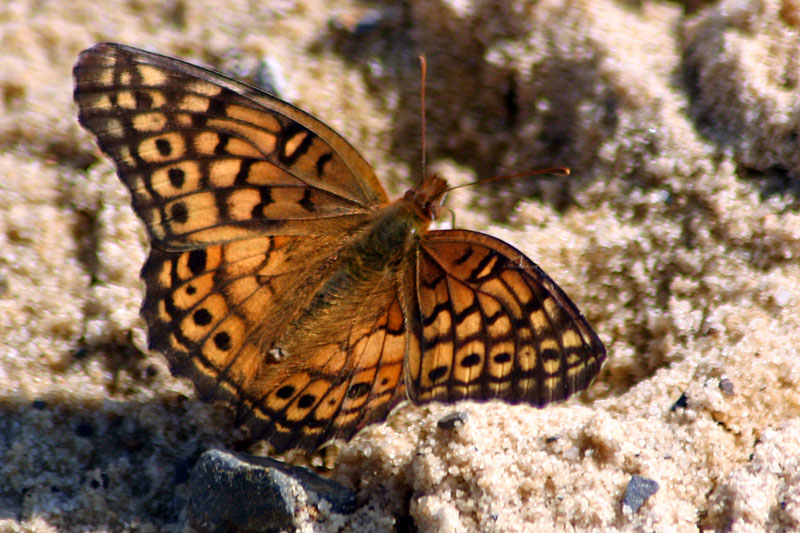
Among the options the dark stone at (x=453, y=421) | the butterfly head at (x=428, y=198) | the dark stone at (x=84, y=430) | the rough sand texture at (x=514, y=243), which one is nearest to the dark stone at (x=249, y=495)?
the rough sand texture at (x=514, y=243)

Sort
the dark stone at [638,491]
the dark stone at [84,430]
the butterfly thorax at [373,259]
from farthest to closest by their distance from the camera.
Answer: the dark stone at [84,430] → the butterfly thorax at [373,259] → the dark stone at [638,491]

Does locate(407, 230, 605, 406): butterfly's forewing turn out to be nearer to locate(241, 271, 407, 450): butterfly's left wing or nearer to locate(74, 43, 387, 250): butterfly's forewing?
locate(241, 271, 407, 450): butterfly's left wing

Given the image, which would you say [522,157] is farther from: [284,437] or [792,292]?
[284,437]

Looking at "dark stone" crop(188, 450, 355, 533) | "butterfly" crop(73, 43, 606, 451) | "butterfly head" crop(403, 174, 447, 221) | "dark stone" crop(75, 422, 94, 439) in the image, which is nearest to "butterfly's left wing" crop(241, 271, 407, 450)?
"butterfly" crop(73, 43, 606, 451)

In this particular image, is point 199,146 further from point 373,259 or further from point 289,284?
point 373,259

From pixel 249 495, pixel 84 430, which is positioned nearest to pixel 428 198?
pixel 249 495

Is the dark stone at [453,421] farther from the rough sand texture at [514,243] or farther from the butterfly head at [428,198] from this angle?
the butterfly head at [428,198]

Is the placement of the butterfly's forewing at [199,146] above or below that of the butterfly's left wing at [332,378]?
above

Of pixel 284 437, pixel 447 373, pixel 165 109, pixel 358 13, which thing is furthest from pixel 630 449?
pixel 358 13
